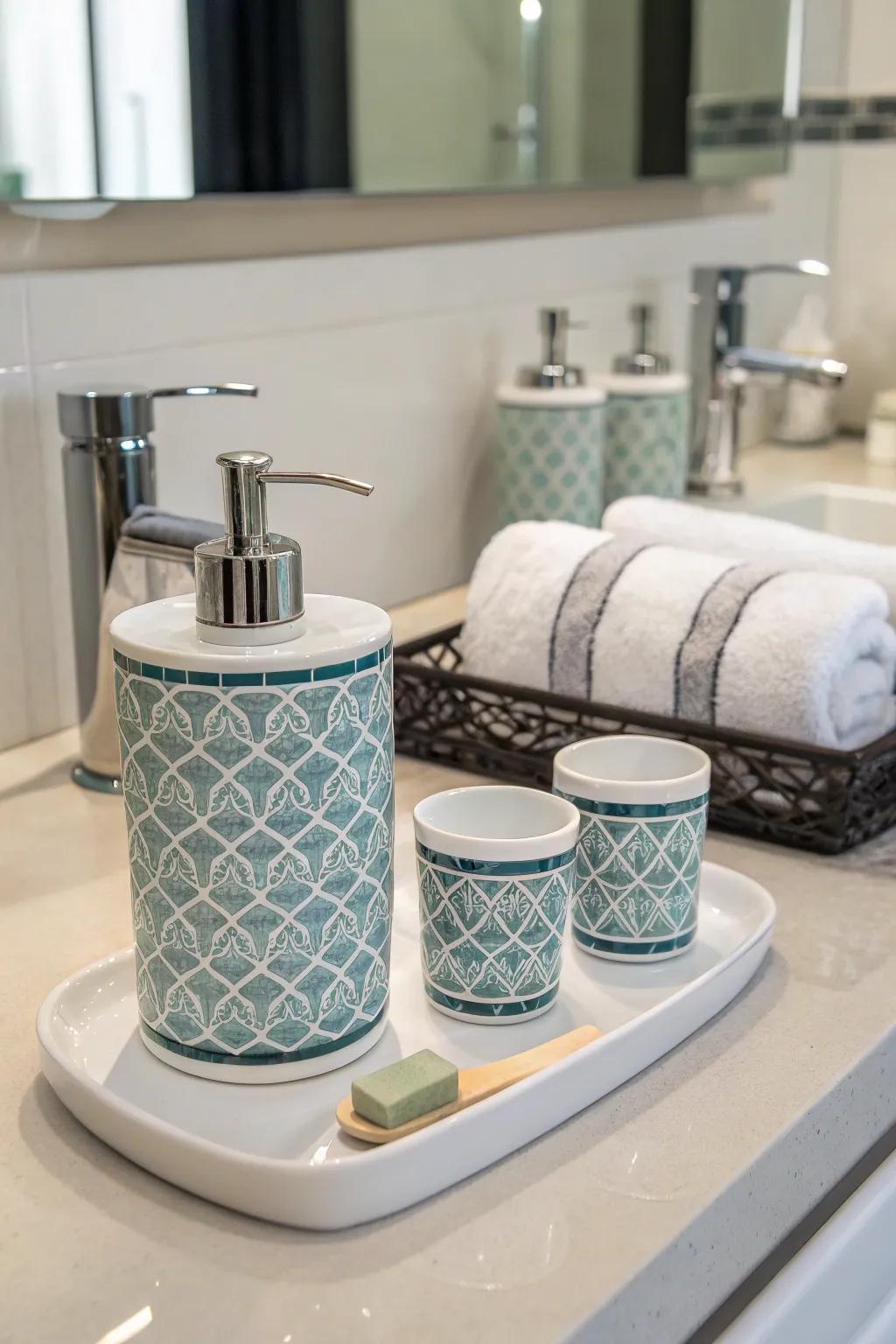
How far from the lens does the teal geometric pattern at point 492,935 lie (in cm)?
56

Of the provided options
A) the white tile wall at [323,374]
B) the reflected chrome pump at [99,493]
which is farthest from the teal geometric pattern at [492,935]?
the white tile wall at [323,374]

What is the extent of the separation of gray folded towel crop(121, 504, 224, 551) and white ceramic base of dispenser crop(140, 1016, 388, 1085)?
314mm

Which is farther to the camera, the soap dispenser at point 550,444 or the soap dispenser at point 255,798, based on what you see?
the soap dispenser at point 550,444

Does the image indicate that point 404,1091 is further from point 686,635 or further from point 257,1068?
point 686,635

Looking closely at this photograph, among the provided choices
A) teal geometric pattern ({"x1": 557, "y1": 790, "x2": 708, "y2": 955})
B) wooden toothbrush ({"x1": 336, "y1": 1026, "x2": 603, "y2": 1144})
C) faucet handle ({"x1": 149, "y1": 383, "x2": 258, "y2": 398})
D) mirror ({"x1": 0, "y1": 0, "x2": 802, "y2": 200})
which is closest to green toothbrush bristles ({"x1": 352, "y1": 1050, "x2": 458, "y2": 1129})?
wooden toothbrush ({"x1": 336, "y1": 1026, "x2": 603, "y2": 1144})

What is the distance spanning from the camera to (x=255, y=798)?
0.50m

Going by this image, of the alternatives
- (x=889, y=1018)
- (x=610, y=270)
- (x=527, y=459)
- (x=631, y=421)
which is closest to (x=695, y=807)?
(x=889, y=1018)

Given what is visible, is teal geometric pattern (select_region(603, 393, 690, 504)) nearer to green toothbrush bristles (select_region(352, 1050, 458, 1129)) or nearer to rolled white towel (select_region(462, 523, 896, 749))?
rolled white towel (select_region(462, 523, 896, 749))

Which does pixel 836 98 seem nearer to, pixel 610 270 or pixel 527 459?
pixel 610 270

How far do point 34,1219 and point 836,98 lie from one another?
1.60 meters

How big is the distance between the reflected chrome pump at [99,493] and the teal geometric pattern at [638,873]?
0.33 meters

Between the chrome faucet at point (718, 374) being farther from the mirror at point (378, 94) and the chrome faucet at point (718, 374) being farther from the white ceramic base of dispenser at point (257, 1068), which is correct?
the white ceramic base of dispenser at point (257, 1068)

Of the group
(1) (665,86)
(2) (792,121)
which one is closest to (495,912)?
(1) (665,86)

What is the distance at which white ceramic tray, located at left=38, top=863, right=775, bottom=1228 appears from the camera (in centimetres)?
48
